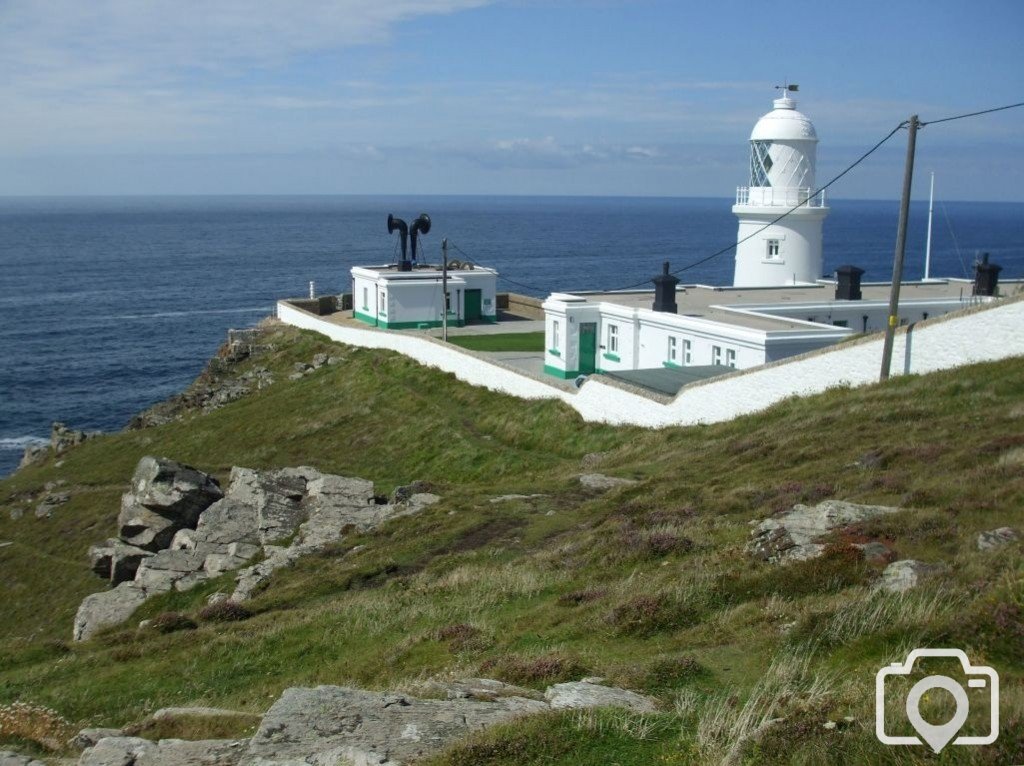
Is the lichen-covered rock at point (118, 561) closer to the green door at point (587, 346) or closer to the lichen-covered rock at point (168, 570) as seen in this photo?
the lichen-covered rock at point (168, 570)

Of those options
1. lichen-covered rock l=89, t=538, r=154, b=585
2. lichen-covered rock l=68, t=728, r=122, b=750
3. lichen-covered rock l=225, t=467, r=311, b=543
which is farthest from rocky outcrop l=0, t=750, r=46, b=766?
lichen-covered rock l=89, t=538, r=154, b=585

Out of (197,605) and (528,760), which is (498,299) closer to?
(197,605)

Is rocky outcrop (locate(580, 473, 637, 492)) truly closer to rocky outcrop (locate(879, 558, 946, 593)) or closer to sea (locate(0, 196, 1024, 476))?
rocky outcrop (locate(879, 558, 946, 593))

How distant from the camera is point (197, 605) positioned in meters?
20.3

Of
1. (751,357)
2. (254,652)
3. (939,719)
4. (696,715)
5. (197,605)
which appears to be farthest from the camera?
(751,357)

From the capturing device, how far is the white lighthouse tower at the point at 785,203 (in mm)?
50188

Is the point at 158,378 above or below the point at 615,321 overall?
below

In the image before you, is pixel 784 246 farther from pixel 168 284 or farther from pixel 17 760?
pixel 168 284

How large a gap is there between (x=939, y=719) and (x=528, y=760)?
2904 mm

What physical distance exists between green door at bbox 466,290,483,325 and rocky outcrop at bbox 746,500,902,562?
41.7 m

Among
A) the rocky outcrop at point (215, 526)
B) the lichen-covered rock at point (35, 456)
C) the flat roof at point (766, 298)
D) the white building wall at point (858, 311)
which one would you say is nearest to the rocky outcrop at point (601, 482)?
the rocky outcrop at point (215, 526)

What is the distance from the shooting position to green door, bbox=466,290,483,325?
2184 inches

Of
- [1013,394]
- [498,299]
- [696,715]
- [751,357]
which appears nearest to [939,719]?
[696,715]

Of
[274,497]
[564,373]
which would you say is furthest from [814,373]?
[274,497]
